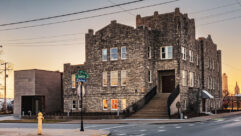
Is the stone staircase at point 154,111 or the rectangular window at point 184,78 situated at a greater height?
the rectangular window at point 184,78

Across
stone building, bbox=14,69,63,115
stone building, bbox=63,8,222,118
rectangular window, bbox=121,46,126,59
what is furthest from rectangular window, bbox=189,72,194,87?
stone building, bbox=14,69,63,115

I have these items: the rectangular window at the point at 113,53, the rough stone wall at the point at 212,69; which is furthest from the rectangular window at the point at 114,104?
the rough stone wall at the point at 212,69

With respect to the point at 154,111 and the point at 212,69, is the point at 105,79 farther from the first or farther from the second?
the point at 212,69

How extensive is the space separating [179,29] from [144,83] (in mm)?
7927

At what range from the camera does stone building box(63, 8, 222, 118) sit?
1618 inches

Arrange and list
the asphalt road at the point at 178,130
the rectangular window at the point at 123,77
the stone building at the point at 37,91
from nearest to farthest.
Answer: the asphalt road at the point at 178,130 → the rectangular window at the point at 123,77 → the stone building at the point at 37,91

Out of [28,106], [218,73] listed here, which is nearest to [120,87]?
[28,106]

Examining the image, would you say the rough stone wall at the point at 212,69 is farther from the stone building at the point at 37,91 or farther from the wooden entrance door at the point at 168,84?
the stone building at the point at 37,91

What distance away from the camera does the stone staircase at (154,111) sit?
35.6 meters

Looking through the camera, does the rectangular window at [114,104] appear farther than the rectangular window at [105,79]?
No

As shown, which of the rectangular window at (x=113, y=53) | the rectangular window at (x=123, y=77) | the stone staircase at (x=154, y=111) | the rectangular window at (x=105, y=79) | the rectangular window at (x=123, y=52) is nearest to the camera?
the stone staircase at (x=154, y=111)

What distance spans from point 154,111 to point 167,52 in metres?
8.88

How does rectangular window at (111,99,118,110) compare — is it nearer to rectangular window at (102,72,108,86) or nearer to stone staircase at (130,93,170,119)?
rectangular window at (102,72,108,86)

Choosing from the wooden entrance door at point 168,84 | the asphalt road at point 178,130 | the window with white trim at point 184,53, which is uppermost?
the window with white trim at point 184,53
